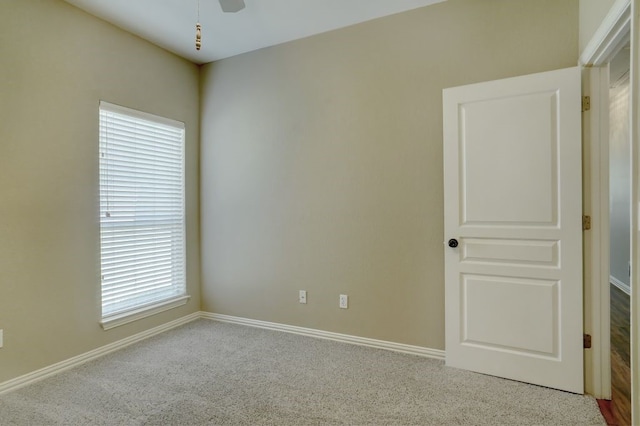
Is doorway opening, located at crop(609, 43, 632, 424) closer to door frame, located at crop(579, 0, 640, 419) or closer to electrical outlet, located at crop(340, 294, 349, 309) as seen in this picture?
door frame, located at crop(579, 0, 640, 419)

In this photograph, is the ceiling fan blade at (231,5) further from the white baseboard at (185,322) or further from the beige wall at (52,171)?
the white baseboard at (185,322)

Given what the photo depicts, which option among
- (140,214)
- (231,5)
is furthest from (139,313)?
(231,5)

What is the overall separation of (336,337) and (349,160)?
5.21 feet

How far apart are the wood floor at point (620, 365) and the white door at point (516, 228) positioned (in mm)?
244

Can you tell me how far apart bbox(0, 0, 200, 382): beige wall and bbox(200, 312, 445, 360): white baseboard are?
0.91 meters

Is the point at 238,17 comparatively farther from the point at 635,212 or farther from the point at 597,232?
the point at 597,232

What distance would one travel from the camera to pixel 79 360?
271cm

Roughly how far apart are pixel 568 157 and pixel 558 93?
42cm

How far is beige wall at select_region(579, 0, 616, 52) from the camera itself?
1.89m

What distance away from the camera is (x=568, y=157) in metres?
2.23

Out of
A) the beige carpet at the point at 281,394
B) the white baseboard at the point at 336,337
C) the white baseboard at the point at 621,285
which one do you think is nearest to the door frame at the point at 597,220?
the beige carpet at the point at 281,394

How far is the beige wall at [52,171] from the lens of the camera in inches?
92.2

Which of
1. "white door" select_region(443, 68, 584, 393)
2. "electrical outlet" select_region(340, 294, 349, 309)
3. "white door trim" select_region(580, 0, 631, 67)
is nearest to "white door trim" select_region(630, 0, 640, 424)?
"white door trim" select_region(580, 0, 631, 67)

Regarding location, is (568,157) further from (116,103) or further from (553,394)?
(116,103)
